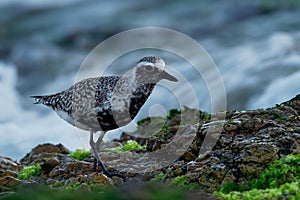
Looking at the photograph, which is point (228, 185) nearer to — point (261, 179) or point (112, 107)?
point (261, 179)

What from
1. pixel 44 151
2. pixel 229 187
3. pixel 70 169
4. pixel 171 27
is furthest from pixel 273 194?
pixel 171 27

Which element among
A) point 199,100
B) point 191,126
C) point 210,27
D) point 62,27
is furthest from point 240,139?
point 62,27

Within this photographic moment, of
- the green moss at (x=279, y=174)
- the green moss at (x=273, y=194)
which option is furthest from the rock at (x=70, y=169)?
the green moss at (x=273, y=194)

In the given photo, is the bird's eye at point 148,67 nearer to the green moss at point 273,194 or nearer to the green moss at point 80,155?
the green moss at point 80,155

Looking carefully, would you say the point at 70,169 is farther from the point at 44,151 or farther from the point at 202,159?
the point at 44,151

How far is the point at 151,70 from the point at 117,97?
64 centimetres

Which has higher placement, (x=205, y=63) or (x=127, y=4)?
(x=127, y=4)

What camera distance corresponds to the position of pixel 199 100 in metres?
18.9

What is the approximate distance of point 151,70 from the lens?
8.39 m

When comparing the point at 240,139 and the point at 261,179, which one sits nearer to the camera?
the point at 261,179

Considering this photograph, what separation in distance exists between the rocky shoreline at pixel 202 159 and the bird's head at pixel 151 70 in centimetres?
85

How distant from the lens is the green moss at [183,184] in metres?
6.72

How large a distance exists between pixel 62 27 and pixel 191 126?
19715mm

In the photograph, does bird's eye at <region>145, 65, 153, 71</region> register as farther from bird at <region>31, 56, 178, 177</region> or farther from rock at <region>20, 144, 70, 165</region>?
rock at <region>20, 144, 70, 165</region>
